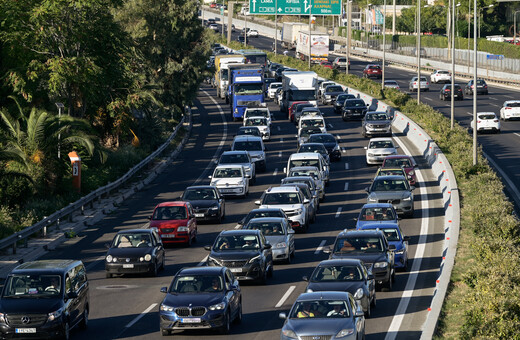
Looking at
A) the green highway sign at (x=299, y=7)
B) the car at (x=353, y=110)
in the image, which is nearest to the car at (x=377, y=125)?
the car at (x=353, y=110)

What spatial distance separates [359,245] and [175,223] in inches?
358

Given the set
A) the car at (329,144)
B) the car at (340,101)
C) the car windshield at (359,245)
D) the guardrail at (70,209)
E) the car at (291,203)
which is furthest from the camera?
the car at (340,101)

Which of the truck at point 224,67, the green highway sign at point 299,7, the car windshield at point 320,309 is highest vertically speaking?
the green highway sign at point 299,7

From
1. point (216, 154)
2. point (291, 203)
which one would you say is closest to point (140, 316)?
point (291, 203)

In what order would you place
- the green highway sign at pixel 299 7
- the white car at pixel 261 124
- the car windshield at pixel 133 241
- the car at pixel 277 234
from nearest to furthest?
the car windshield at pixel 133 241, the car at pixel 277 234, the white car at pixel 261 124, the green highway sign at pixel 299 7

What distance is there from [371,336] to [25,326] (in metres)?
7.33

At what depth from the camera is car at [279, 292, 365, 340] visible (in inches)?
679

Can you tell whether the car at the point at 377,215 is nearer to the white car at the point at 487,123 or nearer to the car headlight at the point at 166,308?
the car headlight at the point at 166,308

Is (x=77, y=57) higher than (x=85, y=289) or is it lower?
higher

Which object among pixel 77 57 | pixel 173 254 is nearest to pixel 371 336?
pixel 173 254

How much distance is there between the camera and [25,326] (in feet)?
61.8

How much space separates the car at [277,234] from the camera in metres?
28.5

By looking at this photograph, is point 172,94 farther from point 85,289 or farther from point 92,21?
point 85,289

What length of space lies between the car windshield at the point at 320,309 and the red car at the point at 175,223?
14.1 m
